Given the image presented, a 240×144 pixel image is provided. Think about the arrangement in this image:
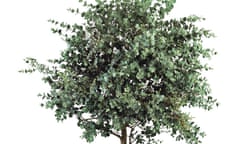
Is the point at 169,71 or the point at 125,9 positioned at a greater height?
the point at 125,9

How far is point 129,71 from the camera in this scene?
6.12 metres

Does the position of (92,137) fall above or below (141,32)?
below

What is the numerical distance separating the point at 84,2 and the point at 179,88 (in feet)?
3.37

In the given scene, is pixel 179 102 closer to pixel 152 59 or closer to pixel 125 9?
pixel 152 59

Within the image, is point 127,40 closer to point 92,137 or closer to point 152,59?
point 152,59

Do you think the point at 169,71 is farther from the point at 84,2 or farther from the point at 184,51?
the point at 84,2

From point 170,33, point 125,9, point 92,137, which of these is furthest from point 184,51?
point 92,137

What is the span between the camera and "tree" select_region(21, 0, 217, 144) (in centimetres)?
615

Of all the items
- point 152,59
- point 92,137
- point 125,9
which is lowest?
point 92,137

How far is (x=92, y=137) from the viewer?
20.7 feet

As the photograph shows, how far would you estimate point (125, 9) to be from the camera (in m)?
6.32

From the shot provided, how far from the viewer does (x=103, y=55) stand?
20.9ft

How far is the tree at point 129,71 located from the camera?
6.15 m

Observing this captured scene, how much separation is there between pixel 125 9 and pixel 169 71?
61 centimetres
